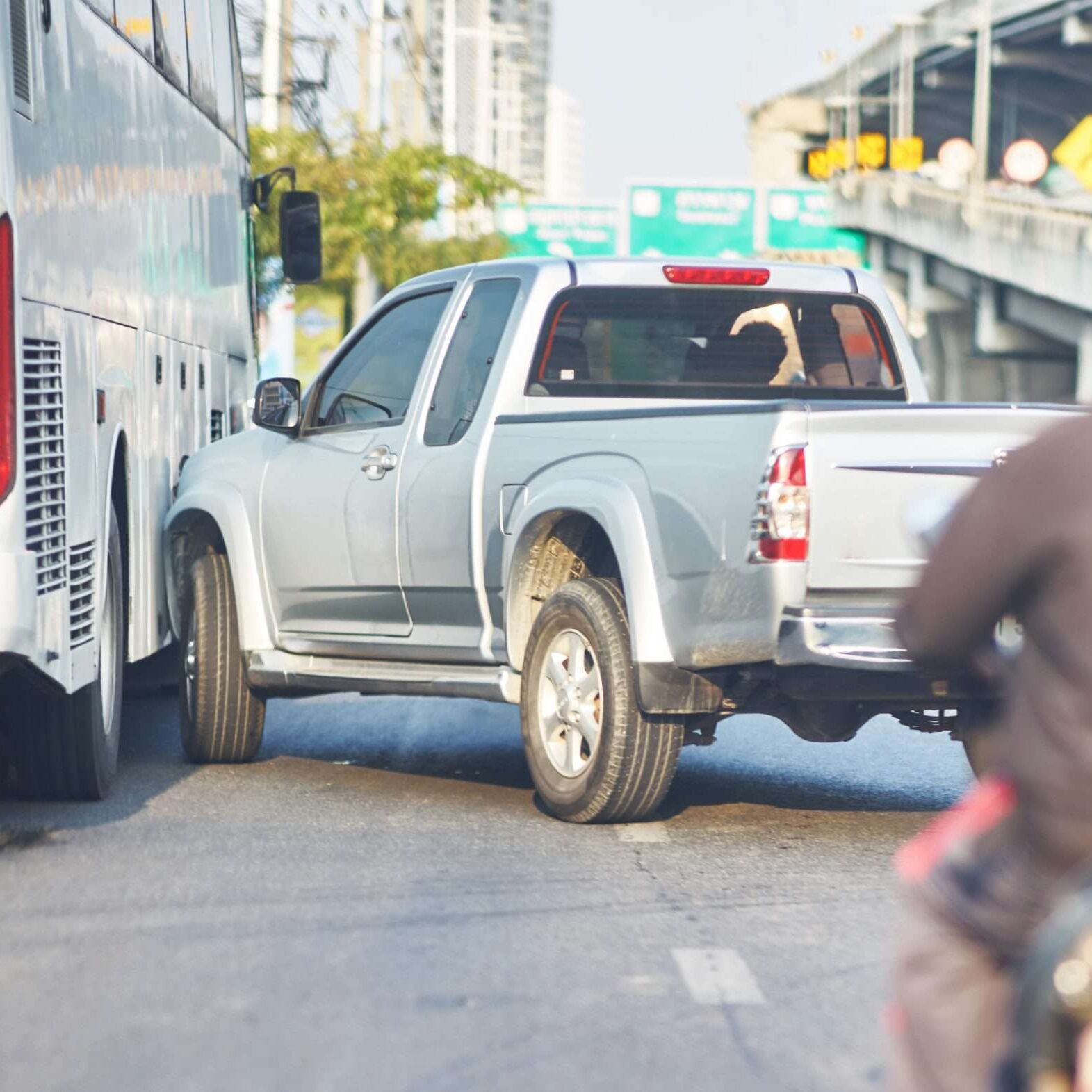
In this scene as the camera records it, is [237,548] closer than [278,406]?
No

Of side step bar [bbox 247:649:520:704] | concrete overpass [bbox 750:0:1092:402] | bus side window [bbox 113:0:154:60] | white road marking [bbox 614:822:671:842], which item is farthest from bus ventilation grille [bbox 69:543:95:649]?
concrete overpass [bbox 750:0:1092:402]

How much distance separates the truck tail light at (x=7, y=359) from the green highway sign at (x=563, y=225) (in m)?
47.1

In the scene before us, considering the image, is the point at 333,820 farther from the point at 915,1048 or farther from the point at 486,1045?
the point at 915,1048

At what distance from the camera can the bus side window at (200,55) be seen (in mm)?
11398

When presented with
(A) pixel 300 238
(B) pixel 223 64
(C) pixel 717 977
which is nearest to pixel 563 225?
(A) pixel 300 238

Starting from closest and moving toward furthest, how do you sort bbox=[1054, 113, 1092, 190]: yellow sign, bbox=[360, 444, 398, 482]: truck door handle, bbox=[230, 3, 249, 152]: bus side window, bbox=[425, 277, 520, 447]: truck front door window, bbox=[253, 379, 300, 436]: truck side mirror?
bbox=[425, 277, 520, 447]: truck front door window, bbox=[360, 444, 398, 482]: truck door handle, bbox=[253, 379, 300, 436]: truck side mirror, bbox=[230, 3, 249, 152]: bus side window, bbox=[1054, 113, 1092, 190]: yellow sign

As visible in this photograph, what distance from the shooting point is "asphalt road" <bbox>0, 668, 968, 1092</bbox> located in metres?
4.59

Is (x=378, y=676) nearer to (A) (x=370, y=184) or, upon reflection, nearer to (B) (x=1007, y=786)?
(B) (x=1007, y=786)

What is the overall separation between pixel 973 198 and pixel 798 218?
4.01 meters

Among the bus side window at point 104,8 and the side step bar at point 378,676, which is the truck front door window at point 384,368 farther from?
the bus side window at point 104,8

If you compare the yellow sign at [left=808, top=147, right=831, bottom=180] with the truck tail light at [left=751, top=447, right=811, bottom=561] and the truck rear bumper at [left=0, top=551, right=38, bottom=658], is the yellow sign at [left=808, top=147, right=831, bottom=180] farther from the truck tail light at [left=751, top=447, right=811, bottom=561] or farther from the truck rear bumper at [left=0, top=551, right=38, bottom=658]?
the truck rear bumper at [left=0, top=551, right=38, bottom=658]

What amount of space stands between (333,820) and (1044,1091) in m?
5.42

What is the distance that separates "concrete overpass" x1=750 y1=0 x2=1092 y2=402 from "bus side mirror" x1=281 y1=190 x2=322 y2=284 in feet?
98.3

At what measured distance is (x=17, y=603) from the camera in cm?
673
